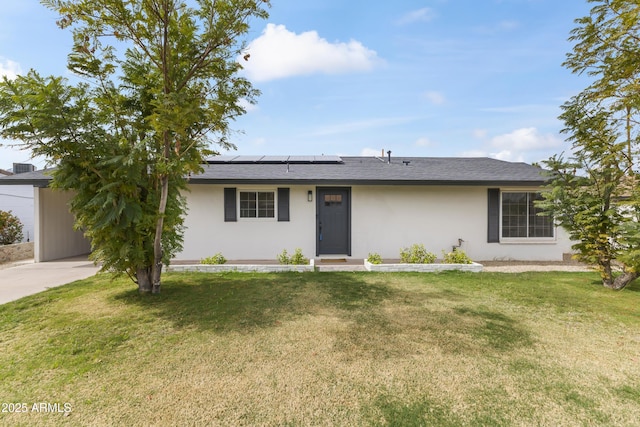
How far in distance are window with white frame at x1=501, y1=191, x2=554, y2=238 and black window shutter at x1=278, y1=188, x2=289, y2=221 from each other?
6.57 m

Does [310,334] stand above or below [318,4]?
below

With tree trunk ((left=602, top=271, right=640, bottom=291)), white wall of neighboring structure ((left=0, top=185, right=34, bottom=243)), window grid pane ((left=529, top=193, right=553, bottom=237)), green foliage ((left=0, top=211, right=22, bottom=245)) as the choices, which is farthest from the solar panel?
tree trunk ((left=602, top=271, right=640, bottom=291))

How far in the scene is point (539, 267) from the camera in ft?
26.5

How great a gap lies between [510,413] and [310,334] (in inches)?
87.8

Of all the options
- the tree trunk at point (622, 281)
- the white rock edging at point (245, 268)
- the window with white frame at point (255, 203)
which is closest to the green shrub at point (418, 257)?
the white rock edging at point (245, 268)

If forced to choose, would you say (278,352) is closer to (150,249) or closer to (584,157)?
(150,249)

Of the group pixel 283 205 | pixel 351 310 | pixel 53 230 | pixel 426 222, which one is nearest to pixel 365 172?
pixel 426 222

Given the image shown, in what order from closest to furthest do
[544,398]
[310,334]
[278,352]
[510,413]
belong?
1. [510,413]
2. [544,398]
3. [278,352]
4. [310,334]

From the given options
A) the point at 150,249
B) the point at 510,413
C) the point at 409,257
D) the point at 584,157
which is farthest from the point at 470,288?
the point at 150,249

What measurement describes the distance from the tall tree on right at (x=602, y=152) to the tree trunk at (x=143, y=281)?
8060 millimetres

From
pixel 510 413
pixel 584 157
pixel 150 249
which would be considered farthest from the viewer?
pixel 584 157

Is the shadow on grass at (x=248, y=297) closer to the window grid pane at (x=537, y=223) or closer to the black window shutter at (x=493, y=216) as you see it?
the black window shutter at (x=493, y=216)

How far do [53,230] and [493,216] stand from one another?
13.8 m

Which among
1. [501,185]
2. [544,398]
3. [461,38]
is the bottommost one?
[544,398]
